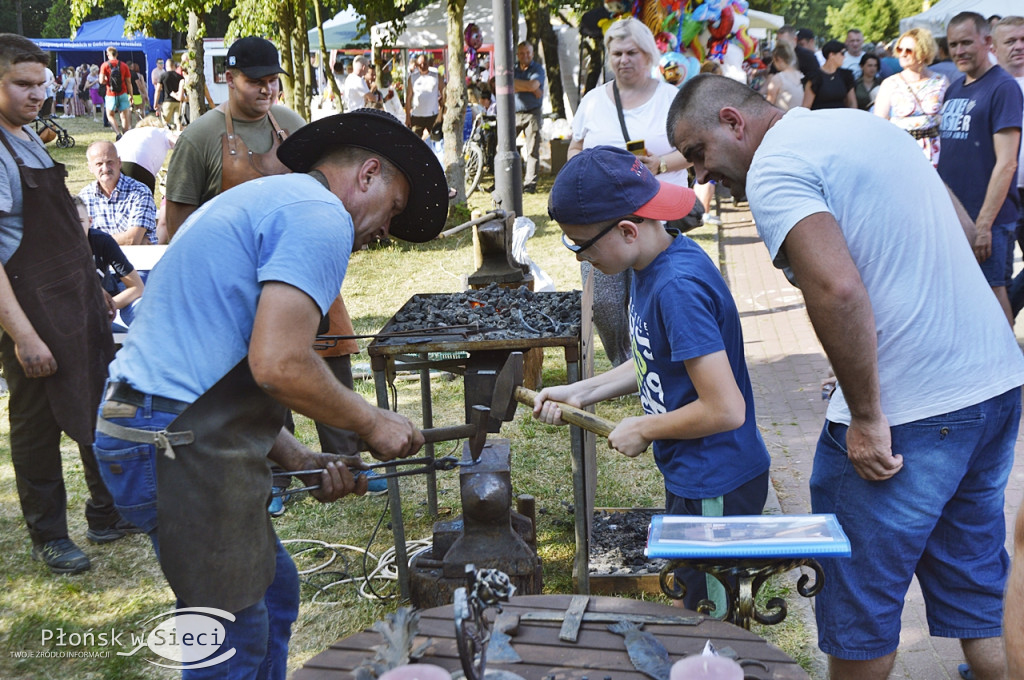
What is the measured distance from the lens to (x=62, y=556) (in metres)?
4.27

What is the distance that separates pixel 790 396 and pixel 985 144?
1.92 metres

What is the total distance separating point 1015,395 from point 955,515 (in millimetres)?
342

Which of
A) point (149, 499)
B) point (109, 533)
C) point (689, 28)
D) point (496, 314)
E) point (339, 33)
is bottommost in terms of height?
point (109, 533)

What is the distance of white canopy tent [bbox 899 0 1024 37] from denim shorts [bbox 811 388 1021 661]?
15270 millimetres

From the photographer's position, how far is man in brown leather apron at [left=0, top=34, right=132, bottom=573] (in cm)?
383

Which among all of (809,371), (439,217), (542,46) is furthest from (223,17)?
(439,217)

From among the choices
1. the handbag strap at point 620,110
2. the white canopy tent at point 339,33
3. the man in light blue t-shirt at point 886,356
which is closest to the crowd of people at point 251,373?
the man in light blue t-shirt at point 886,356

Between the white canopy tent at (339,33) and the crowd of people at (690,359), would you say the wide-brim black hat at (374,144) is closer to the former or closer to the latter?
the crowd of people at (690,359)

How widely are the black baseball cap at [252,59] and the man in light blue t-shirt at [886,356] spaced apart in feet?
7.95

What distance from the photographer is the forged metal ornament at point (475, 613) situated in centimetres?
164

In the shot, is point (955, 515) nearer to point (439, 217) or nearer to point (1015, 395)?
point (1015, 395)

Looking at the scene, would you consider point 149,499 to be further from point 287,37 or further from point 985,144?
point 287,37

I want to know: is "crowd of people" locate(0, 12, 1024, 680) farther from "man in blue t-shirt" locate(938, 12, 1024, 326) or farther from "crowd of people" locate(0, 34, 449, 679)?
"man in blue t-shirt" locate(938, 12, 1024, 326)

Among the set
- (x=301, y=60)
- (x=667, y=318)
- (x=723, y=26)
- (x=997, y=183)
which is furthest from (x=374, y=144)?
(x=301, y=60)
